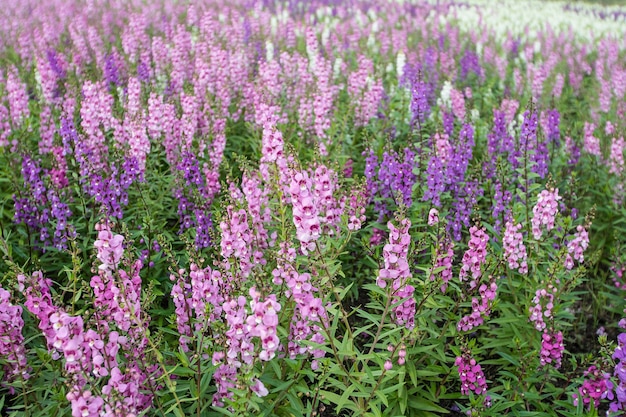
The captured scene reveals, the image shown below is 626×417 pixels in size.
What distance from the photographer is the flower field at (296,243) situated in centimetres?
375

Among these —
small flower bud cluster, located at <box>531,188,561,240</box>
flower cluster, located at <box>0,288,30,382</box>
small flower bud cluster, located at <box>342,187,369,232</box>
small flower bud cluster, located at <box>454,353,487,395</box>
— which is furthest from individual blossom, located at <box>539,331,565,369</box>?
flower cluster, located at <box>0,288,30,382</box>

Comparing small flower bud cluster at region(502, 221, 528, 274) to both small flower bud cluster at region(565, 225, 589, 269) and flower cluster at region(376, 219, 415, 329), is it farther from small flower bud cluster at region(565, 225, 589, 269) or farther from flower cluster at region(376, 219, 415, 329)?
flower cluster at region(376, 219, 415, 329)

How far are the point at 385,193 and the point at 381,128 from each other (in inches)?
111

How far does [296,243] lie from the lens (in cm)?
533

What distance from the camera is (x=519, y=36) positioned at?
1692cm

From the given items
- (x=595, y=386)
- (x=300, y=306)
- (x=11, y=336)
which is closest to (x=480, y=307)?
(x=595, y=386)

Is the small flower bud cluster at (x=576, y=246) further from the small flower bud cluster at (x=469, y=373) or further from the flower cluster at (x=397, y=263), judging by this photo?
the flower cluster at (x=397, y=263)

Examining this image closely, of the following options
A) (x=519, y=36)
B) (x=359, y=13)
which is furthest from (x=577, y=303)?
(x=359, y=13)

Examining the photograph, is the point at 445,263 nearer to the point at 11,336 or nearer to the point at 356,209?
the point at 356,209

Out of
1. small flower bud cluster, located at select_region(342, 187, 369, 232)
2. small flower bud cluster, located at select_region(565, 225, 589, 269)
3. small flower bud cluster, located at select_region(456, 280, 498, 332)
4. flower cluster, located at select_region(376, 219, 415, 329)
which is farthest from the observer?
small flower bud cluster, located at select_region(565, 225, 589, 269)

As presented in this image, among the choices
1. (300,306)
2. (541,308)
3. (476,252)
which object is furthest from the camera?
(541,308)

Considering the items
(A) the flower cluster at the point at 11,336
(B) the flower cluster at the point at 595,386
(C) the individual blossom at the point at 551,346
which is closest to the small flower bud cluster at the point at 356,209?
(C) the individual blossom at the point at 551,346

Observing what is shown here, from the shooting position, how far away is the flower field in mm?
3750

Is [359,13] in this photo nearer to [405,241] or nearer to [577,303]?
[577,303]
